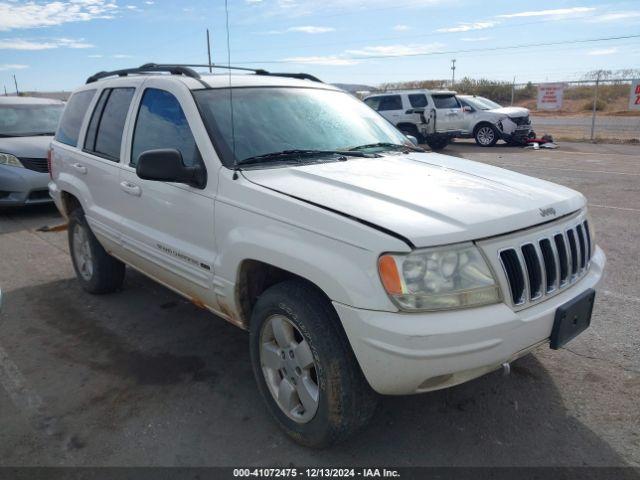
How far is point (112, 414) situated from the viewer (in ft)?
10.5

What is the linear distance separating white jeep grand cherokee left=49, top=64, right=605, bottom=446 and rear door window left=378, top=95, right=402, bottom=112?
15.4m

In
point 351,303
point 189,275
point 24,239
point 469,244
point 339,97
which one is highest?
point 339,97

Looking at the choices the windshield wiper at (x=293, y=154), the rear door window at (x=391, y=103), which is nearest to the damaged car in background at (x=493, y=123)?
the rear door window at (x=391, y=103)

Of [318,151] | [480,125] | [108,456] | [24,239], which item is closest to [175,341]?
[108,456]

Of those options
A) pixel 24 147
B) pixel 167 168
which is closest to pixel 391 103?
pixel 24 147

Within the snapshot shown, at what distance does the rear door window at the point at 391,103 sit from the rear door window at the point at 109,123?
1551 centimetres

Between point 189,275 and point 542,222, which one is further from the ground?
point 542,222

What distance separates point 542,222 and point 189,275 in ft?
6.75

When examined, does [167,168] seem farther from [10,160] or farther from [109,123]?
[10,160]

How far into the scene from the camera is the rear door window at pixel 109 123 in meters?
4.23

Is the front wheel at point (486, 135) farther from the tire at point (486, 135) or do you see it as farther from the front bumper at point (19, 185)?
the front bumper at point (19, 185)

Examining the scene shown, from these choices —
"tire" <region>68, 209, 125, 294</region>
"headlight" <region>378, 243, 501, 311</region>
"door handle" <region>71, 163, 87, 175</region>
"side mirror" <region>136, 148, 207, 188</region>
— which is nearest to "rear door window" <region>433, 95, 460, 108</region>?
"tire" <region>68, 209, 125, 294</region>

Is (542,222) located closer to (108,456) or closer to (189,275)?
(189,275)

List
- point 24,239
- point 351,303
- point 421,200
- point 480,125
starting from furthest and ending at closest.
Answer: point 480,125 < point 24,239 < point 421,200 < point 351,303
